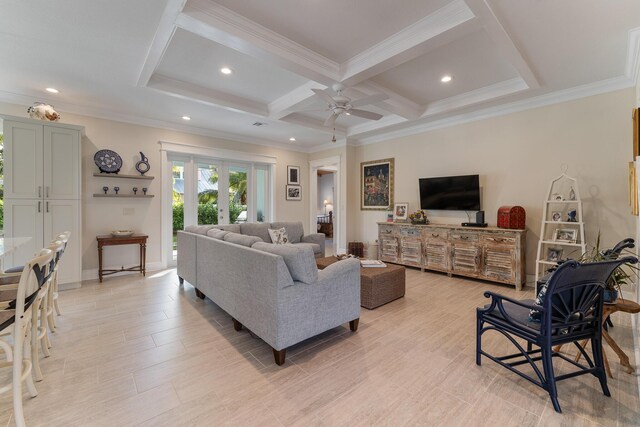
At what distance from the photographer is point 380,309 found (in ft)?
10.8

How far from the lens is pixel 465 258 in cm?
448

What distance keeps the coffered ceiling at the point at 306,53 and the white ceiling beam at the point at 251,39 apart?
1cm

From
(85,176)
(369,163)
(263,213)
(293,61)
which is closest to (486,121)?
(369,163)

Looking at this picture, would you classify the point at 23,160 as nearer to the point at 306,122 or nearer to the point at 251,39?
the point at 251,39

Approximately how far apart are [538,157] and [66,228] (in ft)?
22.8

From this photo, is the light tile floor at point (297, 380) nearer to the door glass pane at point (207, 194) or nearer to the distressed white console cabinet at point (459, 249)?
the distressed white console cabinet at point (459, 249)

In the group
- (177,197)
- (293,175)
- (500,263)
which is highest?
(293,175)

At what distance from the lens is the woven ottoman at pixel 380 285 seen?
328cm

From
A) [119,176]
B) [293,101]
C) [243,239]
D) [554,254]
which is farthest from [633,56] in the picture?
[119,176]

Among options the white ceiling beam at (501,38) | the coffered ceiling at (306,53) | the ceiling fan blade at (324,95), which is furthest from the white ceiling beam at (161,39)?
the white ceiling beam at (501,38)

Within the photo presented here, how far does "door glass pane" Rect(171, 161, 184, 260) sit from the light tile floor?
274 centimetres

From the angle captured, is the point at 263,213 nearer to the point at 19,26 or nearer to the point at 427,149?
the point at 427,149

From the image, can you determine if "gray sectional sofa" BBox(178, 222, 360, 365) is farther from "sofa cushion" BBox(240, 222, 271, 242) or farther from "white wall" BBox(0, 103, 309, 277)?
"white wall" BBox(0, 103, 309, 277)

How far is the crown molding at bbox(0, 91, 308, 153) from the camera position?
4035mm
